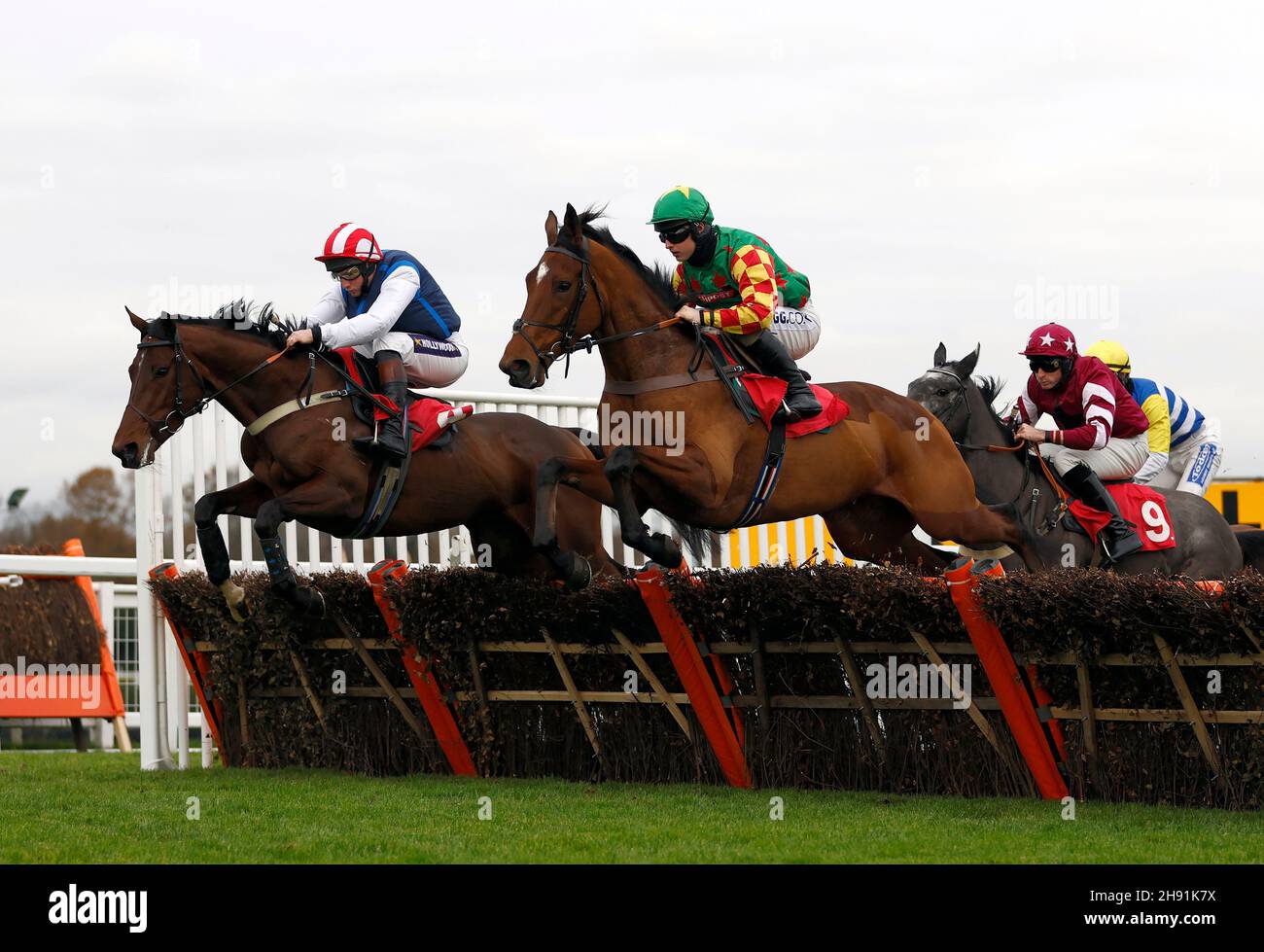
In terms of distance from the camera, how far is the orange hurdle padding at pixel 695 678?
7.52 m

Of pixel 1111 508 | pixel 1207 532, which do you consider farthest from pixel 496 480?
pixel 1207 532

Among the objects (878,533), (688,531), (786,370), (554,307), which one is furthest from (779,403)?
(878,533)

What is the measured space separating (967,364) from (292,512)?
4108 mm

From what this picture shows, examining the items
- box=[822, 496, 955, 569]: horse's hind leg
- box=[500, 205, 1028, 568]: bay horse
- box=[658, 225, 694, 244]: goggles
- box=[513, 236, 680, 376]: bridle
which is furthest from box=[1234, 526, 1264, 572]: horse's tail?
box=[513, 236, 680, 376]: bridle

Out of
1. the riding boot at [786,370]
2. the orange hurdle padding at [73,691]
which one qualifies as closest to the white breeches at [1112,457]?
the riding boot at [786,370]

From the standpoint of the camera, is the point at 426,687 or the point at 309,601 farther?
the point at 426,687

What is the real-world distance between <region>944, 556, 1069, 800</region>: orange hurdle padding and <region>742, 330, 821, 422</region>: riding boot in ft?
4.43

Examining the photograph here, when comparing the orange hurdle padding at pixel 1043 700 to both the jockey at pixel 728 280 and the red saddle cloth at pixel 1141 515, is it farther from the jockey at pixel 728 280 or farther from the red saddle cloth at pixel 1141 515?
the red saddle cloth at pixel 1141 515

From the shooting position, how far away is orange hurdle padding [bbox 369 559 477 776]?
8430 millimetres

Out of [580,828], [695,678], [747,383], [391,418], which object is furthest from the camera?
[391,418]

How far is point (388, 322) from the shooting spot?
854cm

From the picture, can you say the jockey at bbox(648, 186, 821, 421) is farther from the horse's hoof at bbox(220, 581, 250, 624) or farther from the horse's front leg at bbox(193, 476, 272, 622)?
the horse's hoof at bbox(220, 581, 250, 624)

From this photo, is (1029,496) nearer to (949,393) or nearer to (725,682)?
(949,393)

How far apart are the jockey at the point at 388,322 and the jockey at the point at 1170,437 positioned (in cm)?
382
